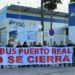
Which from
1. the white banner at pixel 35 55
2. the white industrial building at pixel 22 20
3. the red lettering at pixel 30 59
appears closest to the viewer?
the white banner at pixel 35 55

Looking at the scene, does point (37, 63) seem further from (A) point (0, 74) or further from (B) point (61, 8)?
(B) point (61, 8)

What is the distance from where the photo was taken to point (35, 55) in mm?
20594

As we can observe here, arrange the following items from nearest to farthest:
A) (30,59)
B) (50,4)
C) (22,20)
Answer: (30,59) → (50,4) → (22,20)

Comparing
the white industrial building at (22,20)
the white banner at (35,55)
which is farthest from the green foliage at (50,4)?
the white banner at (35,55)

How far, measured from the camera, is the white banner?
1998 cm

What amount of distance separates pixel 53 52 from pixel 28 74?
5.15 metres

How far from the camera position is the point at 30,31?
36.5 meters

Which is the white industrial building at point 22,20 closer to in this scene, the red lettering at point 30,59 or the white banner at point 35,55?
the white banner at point 35,55

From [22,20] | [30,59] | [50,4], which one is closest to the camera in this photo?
[30,59]

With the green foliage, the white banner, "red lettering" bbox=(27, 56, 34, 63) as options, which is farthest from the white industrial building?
"red lettering" bbox=(27, 56, 34, 63)

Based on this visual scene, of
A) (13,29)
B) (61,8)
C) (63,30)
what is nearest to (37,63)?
(13,29)

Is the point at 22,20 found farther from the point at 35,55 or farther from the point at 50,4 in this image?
the point at 35,55

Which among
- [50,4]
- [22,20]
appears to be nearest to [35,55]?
[50,4]

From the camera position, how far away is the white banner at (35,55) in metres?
20.0
